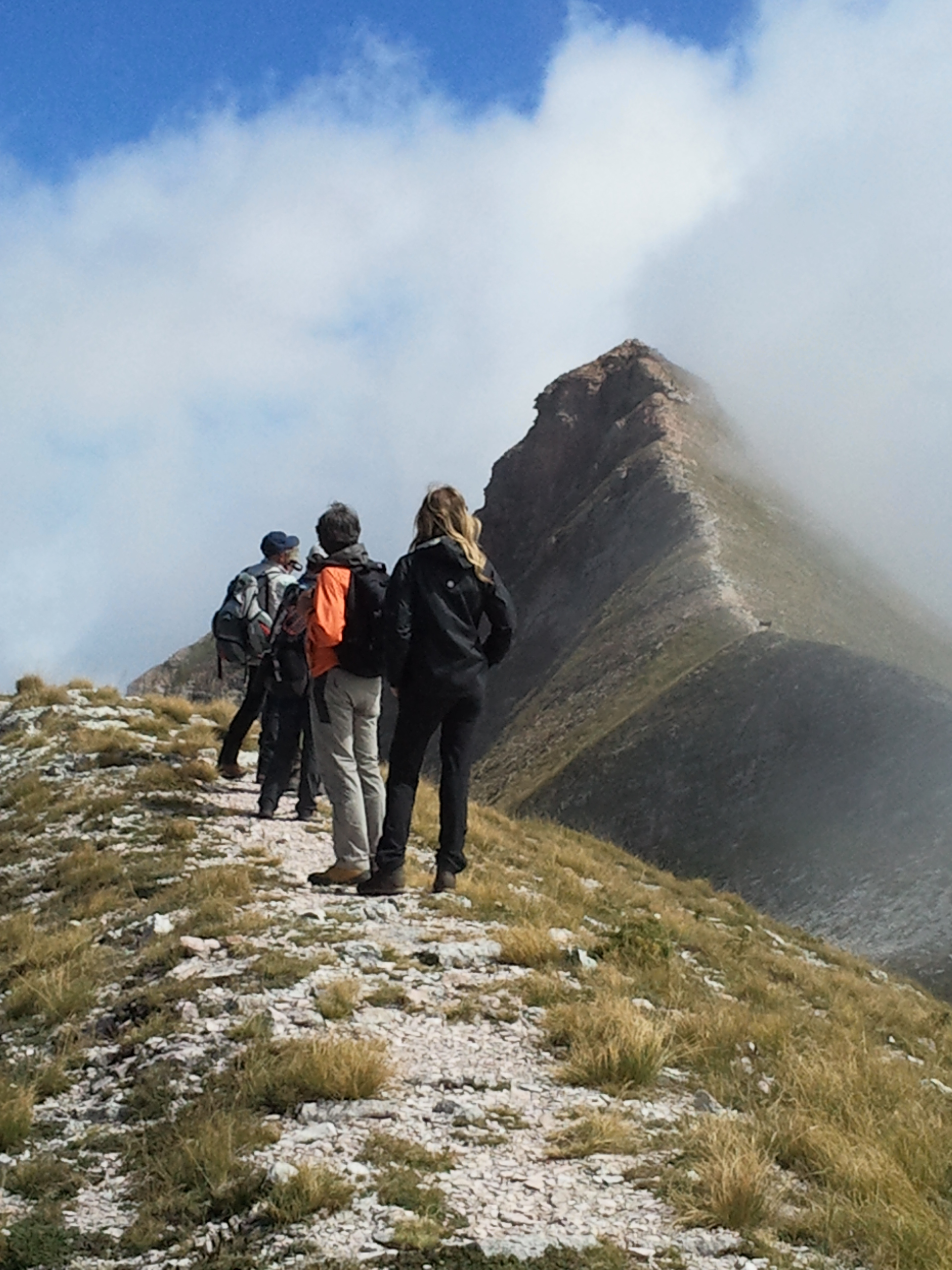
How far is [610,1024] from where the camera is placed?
17.9 feet

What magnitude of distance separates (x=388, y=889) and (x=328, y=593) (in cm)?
235

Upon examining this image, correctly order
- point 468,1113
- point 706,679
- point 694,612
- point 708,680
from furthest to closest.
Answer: point 694,612 → point 706,679 → point 708,680 → point 468,1113

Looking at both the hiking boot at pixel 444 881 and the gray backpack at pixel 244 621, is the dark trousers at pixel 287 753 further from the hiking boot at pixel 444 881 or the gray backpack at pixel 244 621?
the hiking boot at pixel 444 881

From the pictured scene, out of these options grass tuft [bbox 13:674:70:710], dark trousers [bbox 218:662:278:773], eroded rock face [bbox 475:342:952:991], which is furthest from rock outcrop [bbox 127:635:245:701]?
dark trousers [bbox 218:662:278:773]

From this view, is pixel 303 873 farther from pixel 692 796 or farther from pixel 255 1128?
pixel 692 796

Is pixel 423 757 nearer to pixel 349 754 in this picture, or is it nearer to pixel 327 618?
pixel 349 754

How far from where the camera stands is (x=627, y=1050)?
16.9ft

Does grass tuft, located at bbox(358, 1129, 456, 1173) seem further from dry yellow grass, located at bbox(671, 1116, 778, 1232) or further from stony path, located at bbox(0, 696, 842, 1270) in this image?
dry yellow grass, located at bbox(671, 1116, 778, 1232)

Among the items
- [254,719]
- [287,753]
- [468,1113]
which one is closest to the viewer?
[468,1113]

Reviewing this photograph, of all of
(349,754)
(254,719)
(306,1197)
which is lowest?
(306,1197)

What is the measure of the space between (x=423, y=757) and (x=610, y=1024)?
10.2ft

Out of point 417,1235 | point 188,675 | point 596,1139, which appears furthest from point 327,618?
point 188,675

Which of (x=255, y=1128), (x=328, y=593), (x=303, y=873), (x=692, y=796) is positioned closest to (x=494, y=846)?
(x=303, y=873)

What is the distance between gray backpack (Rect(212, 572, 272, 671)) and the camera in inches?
456
